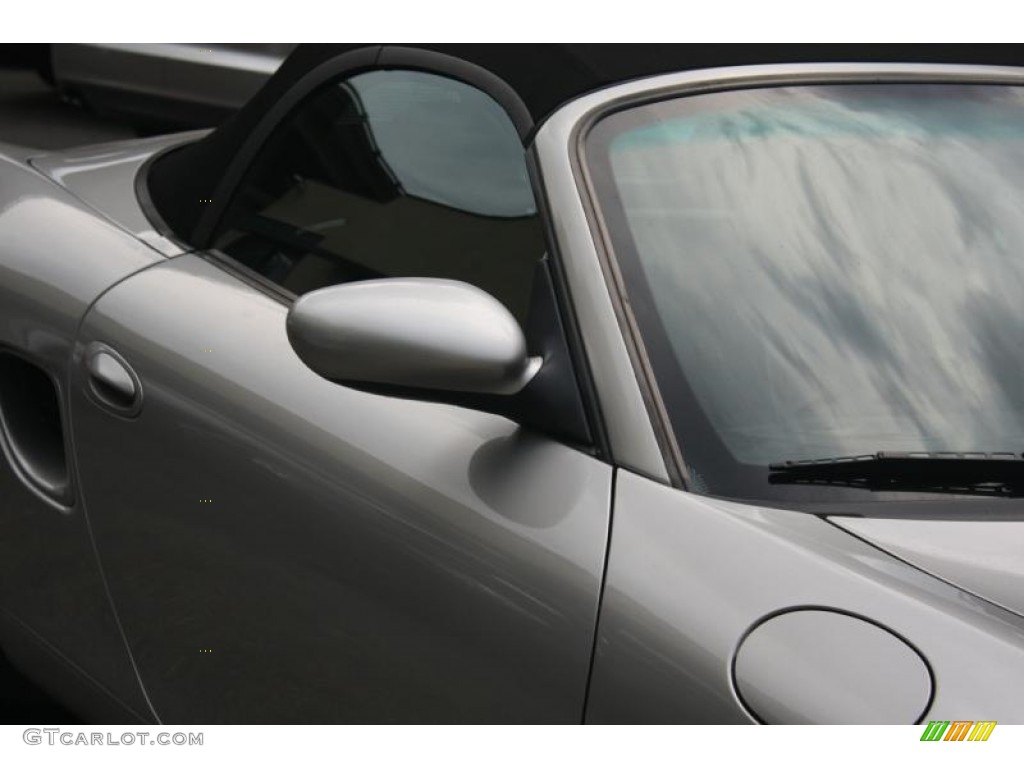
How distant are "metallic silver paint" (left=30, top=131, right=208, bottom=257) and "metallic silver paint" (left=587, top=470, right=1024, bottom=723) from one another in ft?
3.87

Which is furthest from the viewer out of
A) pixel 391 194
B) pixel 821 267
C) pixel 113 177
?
pixel 113 177

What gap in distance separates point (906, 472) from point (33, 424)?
57.7 inches

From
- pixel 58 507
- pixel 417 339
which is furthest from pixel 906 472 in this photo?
pixel 58 507

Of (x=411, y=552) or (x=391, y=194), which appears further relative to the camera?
(x=391, y=194)

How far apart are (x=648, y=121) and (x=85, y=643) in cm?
124

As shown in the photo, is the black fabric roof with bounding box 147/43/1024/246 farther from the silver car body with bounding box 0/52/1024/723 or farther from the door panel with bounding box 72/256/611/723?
the door panel with bounding box 72/256/611/723

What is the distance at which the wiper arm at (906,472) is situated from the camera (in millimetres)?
1751

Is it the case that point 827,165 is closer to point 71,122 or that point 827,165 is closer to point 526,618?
point 526,618

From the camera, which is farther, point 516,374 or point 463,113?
point 463,113

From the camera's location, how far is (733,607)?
158cm

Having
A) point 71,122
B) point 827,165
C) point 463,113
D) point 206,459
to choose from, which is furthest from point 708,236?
point 71,122

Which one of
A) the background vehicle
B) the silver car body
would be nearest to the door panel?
the silver car body
